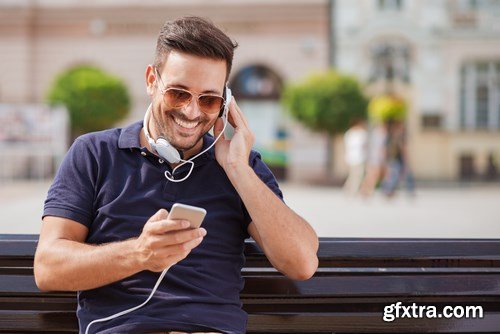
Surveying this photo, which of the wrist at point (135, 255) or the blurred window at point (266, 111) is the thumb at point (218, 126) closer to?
the wrist at point (135, 255)

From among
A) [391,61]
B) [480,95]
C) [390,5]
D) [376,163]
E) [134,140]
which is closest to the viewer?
[134,140]

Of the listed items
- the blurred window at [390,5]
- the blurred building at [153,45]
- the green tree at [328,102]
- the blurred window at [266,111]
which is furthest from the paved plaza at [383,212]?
the blurred window at [390,5]

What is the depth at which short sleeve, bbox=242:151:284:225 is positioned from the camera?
2223 millimetres

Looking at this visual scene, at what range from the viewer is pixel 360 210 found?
13.1 meters

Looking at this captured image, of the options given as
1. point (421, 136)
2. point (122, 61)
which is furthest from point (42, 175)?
point (421, 136)

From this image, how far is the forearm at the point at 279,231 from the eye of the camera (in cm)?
209

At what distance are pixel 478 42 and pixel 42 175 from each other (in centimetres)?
1488

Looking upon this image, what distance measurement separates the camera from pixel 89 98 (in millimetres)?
21016

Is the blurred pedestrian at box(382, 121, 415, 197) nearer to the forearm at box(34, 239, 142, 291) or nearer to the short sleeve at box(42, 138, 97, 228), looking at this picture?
the short sleeve at box(42, 138, 97, 228)

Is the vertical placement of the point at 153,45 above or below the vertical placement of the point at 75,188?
above

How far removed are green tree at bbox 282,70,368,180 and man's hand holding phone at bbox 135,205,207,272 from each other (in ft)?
58.2

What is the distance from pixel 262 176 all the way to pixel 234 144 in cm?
13

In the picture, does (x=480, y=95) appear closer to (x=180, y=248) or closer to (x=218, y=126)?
(x=218, y=126)

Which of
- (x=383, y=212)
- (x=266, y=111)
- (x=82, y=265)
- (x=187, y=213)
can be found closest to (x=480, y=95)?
(x=266, y=111)
